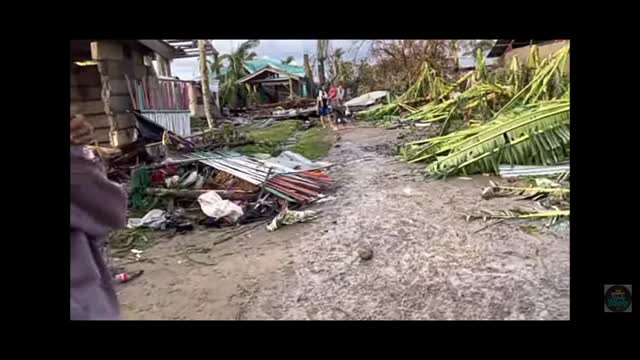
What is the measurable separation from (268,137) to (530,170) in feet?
6.40

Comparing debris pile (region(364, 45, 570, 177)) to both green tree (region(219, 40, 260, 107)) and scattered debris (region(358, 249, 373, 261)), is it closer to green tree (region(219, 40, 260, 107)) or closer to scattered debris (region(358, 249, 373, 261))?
scattered debris (region(358, 249, 373, 261))

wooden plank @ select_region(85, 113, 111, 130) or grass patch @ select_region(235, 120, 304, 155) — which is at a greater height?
wooden plank @ select_region(85, 113, 111, 130)

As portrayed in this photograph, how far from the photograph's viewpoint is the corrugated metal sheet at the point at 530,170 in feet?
9.11

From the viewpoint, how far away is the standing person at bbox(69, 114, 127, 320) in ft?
3.47

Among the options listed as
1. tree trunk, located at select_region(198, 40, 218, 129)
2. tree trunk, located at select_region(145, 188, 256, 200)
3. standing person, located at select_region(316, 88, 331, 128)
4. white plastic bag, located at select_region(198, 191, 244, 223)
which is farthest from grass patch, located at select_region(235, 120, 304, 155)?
standing person, located at select_region(316, 88, 331, 128)

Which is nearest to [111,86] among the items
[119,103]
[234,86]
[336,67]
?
[119,103]

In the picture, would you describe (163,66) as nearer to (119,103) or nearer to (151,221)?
(119,103)

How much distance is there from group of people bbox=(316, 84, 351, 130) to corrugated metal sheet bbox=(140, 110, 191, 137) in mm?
1741

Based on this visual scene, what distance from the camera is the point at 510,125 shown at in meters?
3.03
